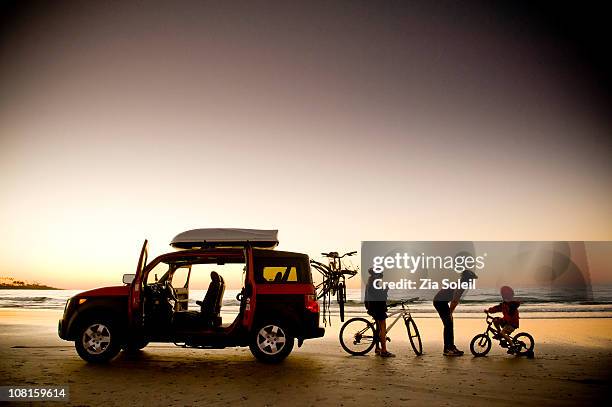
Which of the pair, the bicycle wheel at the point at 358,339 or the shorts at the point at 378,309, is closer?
the shorts at the point at 378,309

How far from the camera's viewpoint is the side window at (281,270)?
1063 cm

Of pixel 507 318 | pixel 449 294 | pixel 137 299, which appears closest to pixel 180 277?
pixel 137 299

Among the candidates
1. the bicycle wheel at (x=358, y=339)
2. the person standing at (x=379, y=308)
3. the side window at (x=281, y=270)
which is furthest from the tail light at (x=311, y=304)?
the person standing at (x=379, y=308)

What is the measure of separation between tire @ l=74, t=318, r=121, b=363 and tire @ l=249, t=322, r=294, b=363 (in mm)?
2621

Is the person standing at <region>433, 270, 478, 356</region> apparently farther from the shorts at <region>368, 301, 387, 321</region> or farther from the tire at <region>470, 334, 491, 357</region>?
the shorts at <region>368, 301, 387, 321</region>

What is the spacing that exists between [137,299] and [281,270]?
2.81 metres

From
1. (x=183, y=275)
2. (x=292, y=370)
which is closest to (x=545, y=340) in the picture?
(x=292, y=370)

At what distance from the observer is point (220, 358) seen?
37.4ft

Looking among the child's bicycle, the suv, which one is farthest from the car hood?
the child's bicycle

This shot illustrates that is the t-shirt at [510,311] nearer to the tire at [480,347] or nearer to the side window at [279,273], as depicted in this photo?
the tire at [480,347]

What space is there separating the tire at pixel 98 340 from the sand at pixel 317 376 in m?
0.26

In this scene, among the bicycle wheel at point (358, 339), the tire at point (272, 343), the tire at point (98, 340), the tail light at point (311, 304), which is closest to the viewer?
the tire at point (98, 340)

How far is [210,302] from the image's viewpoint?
1095 centimetres

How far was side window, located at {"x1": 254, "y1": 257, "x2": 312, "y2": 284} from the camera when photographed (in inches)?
419
